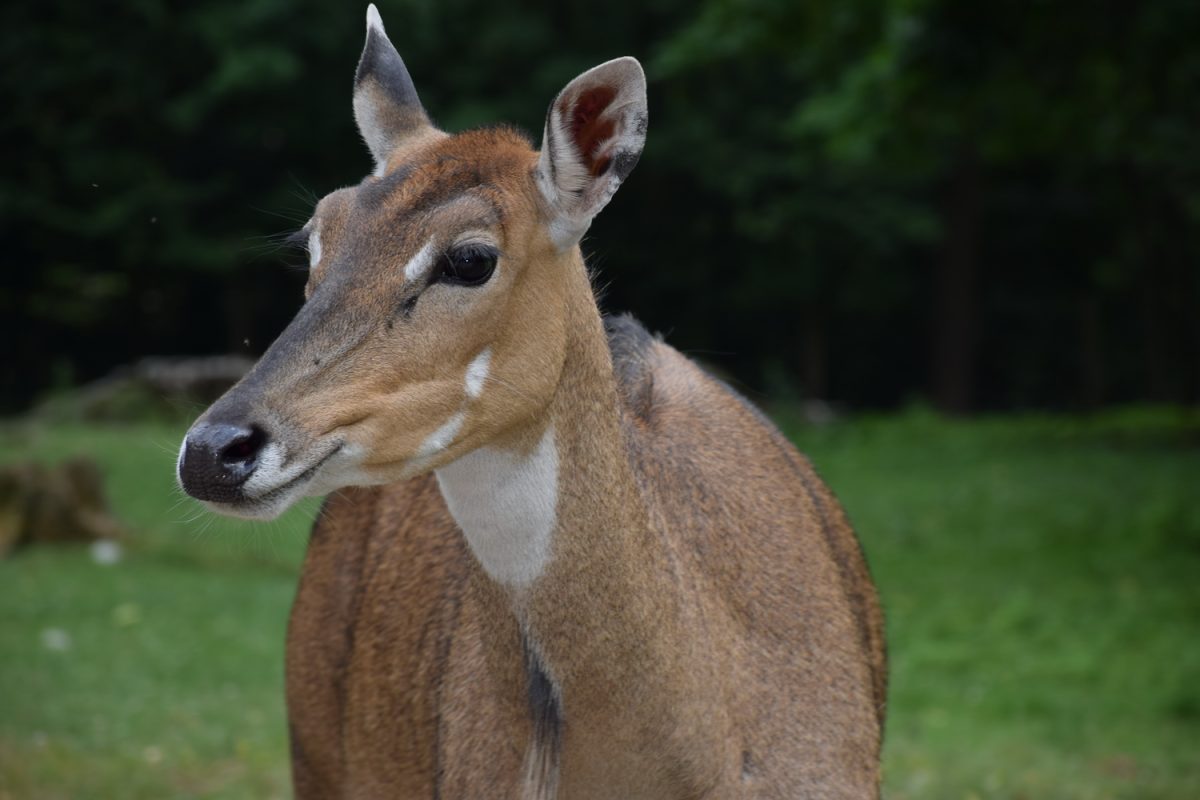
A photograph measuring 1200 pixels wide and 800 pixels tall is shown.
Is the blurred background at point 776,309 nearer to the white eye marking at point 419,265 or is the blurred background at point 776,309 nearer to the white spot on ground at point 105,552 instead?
the white spot on ground at point 105,552

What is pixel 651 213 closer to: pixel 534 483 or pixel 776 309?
pixel 776 309

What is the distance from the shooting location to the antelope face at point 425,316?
2.83 m

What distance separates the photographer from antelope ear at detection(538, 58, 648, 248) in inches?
125

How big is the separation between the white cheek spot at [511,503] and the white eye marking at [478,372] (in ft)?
0.45

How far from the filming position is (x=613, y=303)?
27.7 meters

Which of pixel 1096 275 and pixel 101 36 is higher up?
pixel 101 36

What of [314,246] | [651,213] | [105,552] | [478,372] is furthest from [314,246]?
[651,213]

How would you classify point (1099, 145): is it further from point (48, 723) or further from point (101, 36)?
point (101, 36)

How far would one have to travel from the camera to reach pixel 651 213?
93.5ft

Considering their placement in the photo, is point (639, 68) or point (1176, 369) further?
point (1176, 369)

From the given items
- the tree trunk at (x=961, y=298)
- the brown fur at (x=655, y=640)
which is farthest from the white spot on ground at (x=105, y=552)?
the tree trunk at (x=961, y=298)

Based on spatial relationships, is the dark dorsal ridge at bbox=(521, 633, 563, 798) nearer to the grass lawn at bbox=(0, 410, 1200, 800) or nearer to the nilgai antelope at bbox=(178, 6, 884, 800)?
the nilgai antelope at bbox=(178, 6, 884, 800)

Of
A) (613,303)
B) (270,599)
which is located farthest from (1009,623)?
(613,303)

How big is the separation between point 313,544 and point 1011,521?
9.10 meters
